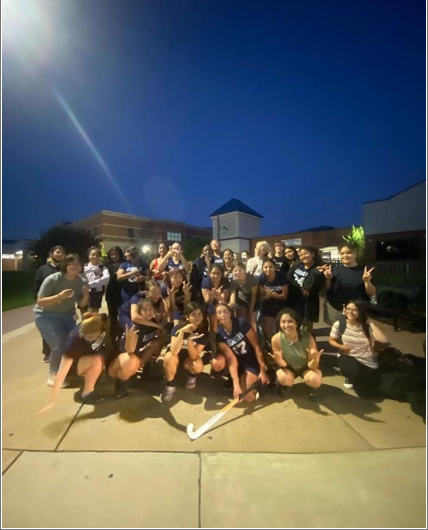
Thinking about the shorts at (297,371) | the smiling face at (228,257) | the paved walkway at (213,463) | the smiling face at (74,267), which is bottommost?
the paved walkway at (213,463)

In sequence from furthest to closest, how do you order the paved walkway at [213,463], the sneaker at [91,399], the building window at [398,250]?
the building window at [398,250] < the sneaker at [91,399] < the paved walkway at [213,463]

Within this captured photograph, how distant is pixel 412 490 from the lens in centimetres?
157

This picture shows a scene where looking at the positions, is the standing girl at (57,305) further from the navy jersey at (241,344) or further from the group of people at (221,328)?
the navy jersey at (241,344)

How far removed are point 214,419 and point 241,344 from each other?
769 mm

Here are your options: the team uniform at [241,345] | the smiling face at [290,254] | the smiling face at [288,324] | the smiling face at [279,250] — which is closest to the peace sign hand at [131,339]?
the team uniform at [241,345]

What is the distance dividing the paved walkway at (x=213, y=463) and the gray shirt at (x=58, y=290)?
2.99 ft

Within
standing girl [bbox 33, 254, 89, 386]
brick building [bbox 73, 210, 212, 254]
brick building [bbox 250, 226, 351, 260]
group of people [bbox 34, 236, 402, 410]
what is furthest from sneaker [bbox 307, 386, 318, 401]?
brick building [bbox 73, 210, 212, 254]

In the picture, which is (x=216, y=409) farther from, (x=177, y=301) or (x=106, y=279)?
(x=106, y=279)

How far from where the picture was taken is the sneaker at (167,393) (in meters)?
2.53

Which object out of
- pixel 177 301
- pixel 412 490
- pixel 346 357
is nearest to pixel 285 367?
pixel 346 357

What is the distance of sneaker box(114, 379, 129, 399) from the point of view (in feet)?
8.45

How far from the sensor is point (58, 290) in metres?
2.75

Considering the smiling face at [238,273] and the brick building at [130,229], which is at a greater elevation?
the brick building at [130,229]

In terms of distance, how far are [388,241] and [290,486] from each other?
1418 centimetres
